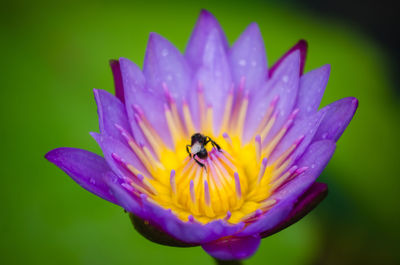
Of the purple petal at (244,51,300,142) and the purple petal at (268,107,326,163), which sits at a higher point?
the purple petal at (244,51,300,142)

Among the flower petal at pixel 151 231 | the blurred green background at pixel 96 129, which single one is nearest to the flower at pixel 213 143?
the flower petal at pixel 151 231

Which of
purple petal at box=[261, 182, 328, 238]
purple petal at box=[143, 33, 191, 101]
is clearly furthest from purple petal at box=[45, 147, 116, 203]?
purple petal at box=[261, 182, 328, 238]

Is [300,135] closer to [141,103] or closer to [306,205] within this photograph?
[306,205]

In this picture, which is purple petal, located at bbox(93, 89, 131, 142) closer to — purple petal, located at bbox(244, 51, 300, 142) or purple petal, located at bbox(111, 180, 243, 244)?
purple petal, located at bbox(111, 180, 243, 244)

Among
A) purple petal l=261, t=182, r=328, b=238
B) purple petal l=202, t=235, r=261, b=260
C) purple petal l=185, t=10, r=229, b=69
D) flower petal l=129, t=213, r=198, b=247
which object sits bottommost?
purple petal l=202, t=235, r=261, b=260

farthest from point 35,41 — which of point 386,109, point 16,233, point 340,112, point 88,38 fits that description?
point 386,109

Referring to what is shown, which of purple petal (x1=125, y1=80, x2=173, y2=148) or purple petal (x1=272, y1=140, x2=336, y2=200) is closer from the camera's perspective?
purple petal (x1=272, y1=140, x2=336, y2=200)

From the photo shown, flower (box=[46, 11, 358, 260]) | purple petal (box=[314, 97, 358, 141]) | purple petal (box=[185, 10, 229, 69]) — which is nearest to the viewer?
flower (box=[46, 11, 358, 260])

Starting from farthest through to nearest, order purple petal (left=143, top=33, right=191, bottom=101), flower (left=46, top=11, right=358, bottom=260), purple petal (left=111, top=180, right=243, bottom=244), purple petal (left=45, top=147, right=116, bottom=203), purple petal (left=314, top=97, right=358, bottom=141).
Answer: purple petal (left=143, top=33, right=191, bottom=101) → purple petal (left=314, top=97, right=358, bottom=141) → purple petal (left=45, top=147, right=116, bottom=203) → flower (left=46, top=11, right=358, bottom=260) → purple petal (left=111, top=180, right=243, bottom=244)

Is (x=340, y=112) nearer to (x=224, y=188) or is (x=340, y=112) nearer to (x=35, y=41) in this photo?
(x=224, y=188)
